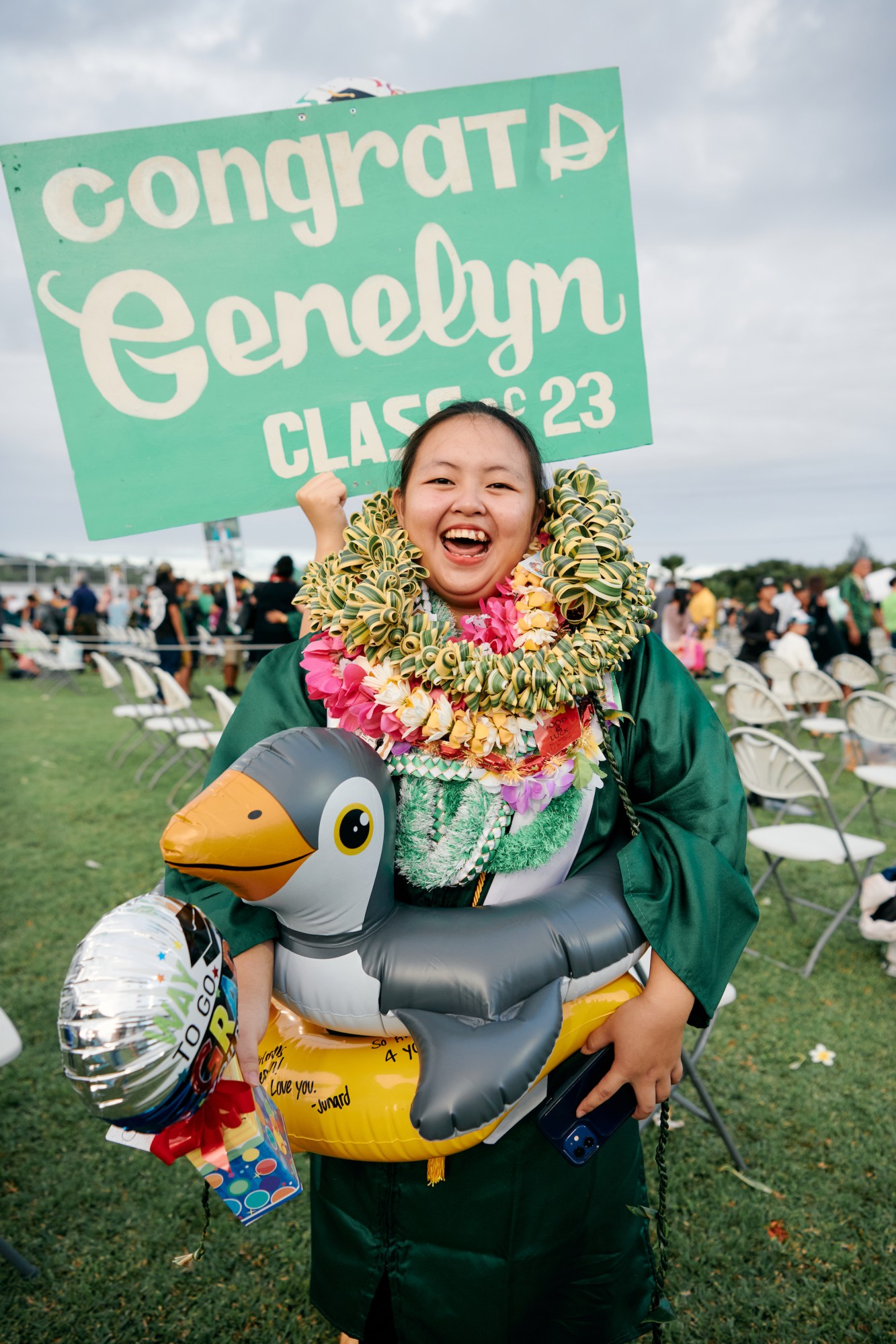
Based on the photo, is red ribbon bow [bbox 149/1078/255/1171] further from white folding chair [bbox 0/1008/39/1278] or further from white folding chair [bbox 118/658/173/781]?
white folding chair [bbox 118/658/173/781]

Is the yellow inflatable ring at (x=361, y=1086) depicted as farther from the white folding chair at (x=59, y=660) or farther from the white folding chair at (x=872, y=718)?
the white folding chair at (x=59, y=660)

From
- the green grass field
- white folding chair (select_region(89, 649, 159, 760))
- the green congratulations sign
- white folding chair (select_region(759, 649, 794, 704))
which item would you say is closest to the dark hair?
the green congratulations sign

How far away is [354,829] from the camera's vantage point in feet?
3.84

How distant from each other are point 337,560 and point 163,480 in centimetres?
48

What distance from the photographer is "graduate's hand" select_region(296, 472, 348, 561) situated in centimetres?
162

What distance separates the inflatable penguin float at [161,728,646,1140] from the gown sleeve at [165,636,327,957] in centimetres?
18

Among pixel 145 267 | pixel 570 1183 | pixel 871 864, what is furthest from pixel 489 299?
pixel 871 864

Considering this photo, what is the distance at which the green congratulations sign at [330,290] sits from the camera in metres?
1.61

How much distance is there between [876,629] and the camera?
12.5 meters

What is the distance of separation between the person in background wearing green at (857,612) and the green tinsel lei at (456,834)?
34.7 ft

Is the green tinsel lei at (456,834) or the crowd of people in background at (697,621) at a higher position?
the green tinsel lei at (456,834)

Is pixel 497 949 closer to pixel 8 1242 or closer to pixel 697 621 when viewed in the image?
pixel 8 1242

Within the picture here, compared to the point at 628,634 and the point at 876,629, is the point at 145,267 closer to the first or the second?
the point at 628,634

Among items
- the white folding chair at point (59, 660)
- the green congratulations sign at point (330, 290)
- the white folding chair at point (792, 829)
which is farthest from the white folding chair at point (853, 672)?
the white folding chair at point (59, 660)
